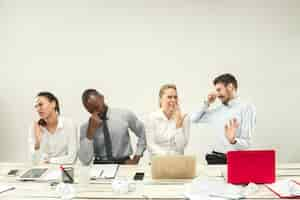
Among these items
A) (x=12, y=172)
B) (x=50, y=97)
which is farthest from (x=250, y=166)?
(x=50, y=97)

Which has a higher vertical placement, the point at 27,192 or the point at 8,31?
the point at 8,31

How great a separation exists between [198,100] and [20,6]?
210 centimetres

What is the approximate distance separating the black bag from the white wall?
30cm

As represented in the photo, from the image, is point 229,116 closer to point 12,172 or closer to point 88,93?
point 88,93

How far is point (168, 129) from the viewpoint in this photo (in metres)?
3.57

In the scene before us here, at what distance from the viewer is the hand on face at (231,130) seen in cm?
373

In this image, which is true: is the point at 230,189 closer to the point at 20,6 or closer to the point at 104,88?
the point at 104,88

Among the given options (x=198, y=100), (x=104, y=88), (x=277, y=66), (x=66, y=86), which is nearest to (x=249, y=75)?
(x=277, y=66)

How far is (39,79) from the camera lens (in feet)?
13.6

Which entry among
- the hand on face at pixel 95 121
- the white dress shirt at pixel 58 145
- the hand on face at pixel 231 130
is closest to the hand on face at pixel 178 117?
the hand on face at pixel 231 130

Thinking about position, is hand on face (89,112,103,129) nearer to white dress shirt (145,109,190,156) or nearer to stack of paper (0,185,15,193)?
white dress shirt (145,109,190,156)

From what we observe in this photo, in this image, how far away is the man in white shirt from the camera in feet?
12.2

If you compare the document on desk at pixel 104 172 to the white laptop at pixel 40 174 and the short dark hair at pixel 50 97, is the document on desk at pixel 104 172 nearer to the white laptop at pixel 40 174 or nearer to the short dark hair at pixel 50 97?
the white laptop at pixel 40 174

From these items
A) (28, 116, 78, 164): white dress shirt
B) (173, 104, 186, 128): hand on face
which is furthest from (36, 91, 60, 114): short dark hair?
(173, 104, 186, 128): hand on face
